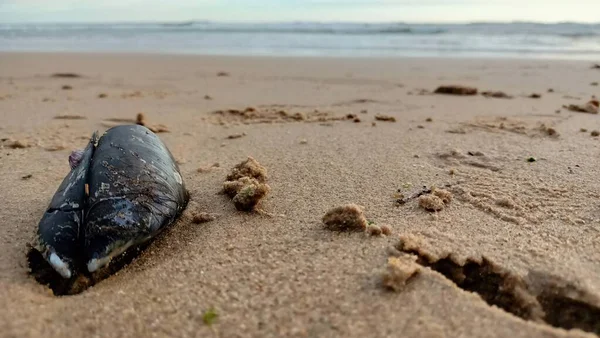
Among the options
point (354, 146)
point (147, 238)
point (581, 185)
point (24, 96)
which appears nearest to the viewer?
point (147, 238)

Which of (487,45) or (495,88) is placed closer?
(495,88)

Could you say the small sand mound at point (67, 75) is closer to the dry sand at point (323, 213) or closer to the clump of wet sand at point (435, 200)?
the dry sand at point (323, 213)

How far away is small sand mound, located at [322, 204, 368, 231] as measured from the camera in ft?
6.98

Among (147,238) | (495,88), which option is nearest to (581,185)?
(147,238)

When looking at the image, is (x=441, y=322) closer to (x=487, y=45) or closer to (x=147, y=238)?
(x=147, y=238)

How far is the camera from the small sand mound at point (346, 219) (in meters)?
2.13

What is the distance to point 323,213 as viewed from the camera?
2400mm

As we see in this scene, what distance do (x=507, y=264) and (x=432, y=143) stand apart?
186cm

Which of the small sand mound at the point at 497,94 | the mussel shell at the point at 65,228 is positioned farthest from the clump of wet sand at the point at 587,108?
the mussel shell at the point at 65,228

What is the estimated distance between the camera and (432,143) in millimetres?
3652

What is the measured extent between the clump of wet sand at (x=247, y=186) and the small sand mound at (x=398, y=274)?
0.85 meters

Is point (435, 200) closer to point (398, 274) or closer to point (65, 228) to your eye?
point (398, 274)

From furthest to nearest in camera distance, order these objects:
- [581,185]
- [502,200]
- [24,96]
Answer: [24,96]
[581,185]
[502,200]

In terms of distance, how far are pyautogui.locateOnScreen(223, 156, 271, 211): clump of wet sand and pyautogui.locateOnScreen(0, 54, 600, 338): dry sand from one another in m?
0.07
